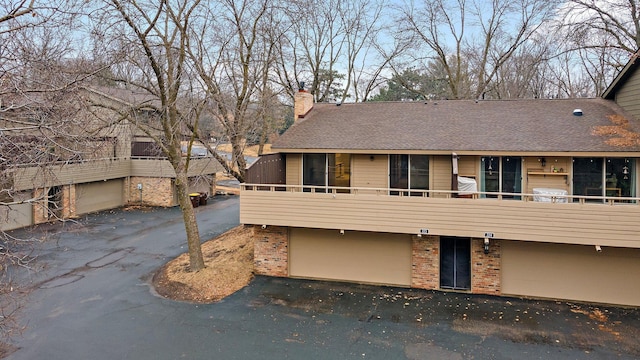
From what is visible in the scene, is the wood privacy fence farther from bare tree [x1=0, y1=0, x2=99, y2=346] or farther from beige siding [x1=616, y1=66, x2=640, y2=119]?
beige siding [x1=616, y1=66, x2=640, y2=119]

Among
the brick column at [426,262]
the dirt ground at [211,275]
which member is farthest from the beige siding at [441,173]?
the dirt ground at [211,275]

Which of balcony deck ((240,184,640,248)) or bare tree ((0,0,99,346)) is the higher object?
bare tree ((0,0,99,346))

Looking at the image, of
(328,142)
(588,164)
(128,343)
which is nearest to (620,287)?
(588,164)

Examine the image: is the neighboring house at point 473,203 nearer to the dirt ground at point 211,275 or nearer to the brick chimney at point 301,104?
the dirt ground at point 211,275

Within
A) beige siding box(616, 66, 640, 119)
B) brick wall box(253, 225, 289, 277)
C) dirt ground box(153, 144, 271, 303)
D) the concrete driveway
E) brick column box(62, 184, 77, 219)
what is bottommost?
the concrete driveway

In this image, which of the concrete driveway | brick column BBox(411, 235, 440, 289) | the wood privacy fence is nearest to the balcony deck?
the wood privacy fence

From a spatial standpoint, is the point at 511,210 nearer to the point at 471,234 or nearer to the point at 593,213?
the point at 471,234

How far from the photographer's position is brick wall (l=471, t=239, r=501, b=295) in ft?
38.9

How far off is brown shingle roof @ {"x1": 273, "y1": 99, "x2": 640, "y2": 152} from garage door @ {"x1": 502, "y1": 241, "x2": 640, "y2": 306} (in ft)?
Result: 9.76

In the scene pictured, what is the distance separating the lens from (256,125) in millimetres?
19734

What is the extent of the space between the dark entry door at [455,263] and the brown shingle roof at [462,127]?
3002mm

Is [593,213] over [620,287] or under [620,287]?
over

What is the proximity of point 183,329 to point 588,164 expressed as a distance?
12.5 m

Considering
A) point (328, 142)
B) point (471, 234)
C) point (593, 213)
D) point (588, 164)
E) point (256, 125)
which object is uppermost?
point (256, 125)
